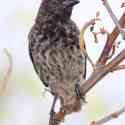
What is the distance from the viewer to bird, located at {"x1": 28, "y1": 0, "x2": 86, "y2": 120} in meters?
0.64

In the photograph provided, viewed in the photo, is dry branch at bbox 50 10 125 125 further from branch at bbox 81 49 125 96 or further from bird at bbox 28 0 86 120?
bird at bbox 28 0 86 120

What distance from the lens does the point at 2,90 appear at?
0.40 metres

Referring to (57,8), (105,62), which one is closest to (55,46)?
(57,8)

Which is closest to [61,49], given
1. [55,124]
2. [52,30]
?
[52,30]

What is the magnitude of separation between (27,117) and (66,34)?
6.8 inches

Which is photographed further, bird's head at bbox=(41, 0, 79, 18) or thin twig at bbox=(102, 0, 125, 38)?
bird's head at bbox=(41, 0, 79, 18)

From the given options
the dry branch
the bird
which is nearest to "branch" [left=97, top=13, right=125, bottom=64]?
the dry branch

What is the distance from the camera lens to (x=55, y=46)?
2.11 feet

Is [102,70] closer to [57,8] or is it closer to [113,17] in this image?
[113,17]

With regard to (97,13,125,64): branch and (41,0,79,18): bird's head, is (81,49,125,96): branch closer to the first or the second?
(97,13,125,64): branch

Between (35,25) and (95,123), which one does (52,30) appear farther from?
(95,123)

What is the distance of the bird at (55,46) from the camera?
2.11ft

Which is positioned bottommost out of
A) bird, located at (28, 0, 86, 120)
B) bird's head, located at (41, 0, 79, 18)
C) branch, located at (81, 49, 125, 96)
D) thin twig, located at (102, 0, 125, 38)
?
bird, located at (28, 0, 86, 120)

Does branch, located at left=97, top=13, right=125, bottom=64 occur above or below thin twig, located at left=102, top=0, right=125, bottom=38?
below
